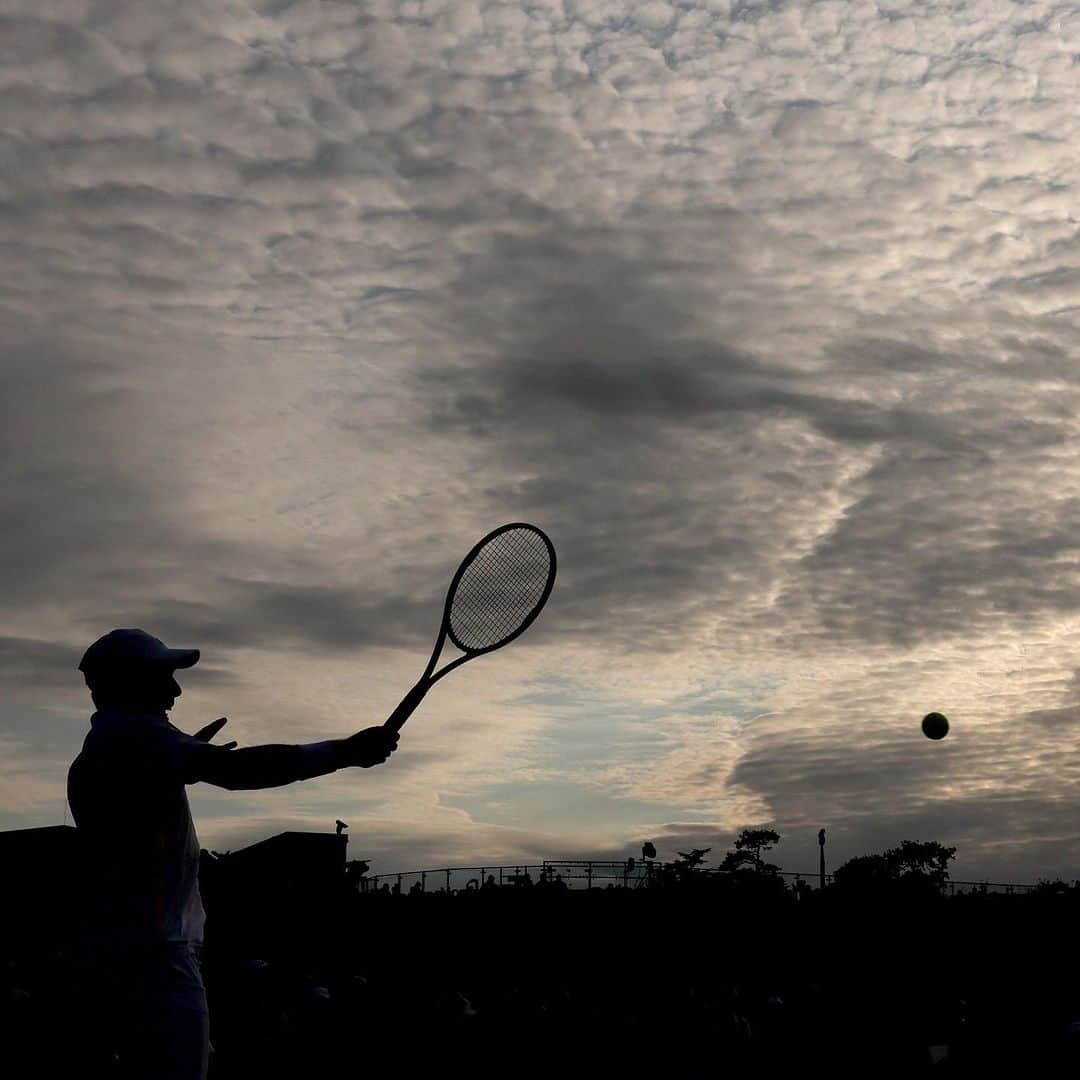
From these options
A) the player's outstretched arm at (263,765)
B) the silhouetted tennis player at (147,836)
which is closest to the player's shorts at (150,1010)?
the silhouetted tennis player at (147,836)

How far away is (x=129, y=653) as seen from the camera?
6.00m

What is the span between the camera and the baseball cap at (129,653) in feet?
19.7

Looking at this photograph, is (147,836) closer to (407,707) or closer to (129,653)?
(129,653)

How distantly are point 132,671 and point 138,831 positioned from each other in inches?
27.5

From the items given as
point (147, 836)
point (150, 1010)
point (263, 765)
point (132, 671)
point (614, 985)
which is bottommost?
point (150, 1010)

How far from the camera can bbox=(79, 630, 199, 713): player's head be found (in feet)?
19.6

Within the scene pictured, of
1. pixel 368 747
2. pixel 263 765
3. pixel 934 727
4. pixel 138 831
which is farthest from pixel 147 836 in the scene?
pixel 934 727

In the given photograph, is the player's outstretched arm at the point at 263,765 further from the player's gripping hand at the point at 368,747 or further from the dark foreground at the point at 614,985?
the dark foreground at the point at 614,985

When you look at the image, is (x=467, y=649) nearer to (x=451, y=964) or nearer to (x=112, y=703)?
(x=112, y=703)

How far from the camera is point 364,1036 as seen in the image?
2145cm

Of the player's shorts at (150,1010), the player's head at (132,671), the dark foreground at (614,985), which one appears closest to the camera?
the player's shorts at (150,1010)

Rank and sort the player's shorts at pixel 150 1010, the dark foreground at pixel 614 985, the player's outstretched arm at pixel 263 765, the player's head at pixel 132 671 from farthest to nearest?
the dark foreground at pixel 614 985
the player's head at pixel 132 671
the player's outstretched arm at pixel 263 765
the player's shorts at pixel 150 1010

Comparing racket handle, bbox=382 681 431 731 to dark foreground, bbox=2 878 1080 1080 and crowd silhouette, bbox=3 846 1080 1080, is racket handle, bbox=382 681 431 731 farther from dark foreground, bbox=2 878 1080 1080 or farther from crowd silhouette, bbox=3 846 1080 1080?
crowd silhouette, bbox=3 846 1080 1080

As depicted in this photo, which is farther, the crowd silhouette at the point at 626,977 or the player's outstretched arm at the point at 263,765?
the crowd silhouette at the point at 626,977
